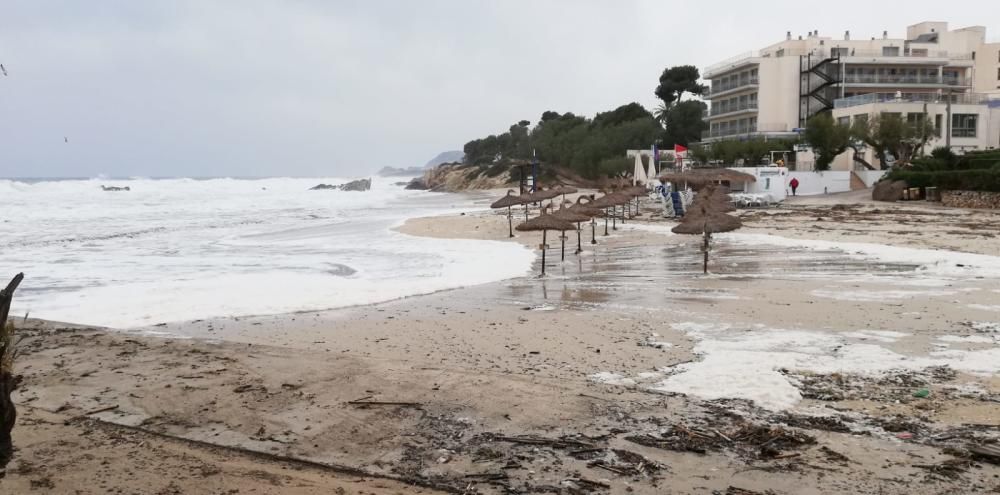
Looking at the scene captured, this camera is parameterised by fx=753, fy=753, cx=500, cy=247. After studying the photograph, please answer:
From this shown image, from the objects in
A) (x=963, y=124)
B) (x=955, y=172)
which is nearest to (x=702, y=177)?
(x=955, y=172)

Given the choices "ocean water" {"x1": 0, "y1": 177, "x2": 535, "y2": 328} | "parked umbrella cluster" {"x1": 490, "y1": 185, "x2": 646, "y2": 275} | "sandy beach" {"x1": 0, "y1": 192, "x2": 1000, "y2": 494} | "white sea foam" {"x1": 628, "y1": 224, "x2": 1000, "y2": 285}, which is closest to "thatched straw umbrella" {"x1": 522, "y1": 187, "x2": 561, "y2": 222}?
"parked umbrella cluster" {"x1": 490, "y1": 185, "x2": 646, "y2": 275}

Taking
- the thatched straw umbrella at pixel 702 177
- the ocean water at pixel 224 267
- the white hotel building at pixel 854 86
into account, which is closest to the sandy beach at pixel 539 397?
the ocean water at pixel 224 267

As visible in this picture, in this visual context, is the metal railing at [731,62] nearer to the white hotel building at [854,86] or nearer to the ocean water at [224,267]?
the white hotel building at [854,86]

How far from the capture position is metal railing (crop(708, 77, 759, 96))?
65.9m

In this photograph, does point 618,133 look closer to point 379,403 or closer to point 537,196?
point 537,196

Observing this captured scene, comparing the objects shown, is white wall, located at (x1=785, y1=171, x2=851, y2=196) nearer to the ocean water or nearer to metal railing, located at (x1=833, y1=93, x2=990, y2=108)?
metal railing, located at (x1=833, y1=93, x2=990, y2=108)

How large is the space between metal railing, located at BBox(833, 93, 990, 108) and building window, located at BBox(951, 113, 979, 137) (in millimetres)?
1483

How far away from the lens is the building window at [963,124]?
2076 inches

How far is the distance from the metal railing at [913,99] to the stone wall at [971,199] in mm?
22503

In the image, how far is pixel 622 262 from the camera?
1773cm

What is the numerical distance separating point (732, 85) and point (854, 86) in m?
10.8

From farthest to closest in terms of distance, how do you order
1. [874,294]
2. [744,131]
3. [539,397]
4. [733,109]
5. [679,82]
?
[679,82] < [733,109] < [744,131] < [874,294] < [539,397]

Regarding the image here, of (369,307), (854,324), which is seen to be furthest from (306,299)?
(854,324)

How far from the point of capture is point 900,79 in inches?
2371
